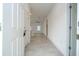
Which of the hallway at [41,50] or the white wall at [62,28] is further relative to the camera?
the hallway at [41,50]

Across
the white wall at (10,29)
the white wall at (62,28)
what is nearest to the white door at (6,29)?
the white wall at (10,29)

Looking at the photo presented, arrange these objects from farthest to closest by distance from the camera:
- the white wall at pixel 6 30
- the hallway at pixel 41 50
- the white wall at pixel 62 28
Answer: the hallway at pixel 41 50 < the white wall at pixel 62 28 < the white wall at pixel 6 30

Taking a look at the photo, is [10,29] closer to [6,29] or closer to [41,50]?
[6,29]

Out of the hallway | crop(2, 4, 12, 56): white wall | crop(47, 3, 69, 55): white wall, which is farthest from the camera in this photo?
the hallway

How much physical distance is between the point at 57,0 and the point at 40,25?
39.3 ft

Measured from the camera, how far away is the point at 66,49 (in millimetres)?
3682

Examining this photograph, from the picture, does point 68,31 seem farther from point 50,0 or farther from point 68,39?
point 50,0

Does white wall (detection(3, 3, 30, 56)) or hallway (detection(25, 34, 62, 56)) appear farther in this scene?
hallway (detection(25, 34, 62, 56))

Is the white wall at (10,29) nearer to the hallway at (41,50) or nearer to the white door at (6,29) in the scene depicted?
the white door at (6,29)

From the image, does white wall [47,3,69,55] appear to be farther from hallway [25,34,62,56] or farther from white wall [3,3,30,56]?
white wall [3,3,30,56]

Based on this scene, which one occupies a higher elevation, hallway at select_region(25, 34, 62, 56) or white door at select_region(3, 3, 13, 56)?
white door at select_region(3, 3, 13, 56)

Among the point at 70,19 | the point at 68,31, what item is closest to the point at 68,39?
the point at 68,31

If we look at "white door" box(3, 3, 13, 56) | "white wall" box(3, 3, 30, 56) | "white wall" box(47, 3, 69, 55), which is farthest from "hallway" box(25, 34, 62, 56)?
"white door" box(3, 3, 13, 56)

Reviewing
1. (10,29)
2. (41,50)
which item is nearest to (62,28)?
(41,50)
